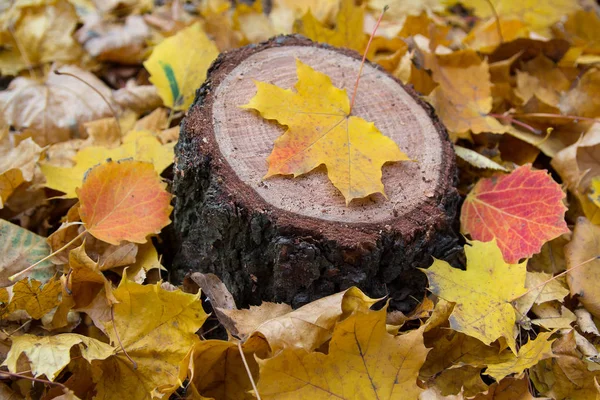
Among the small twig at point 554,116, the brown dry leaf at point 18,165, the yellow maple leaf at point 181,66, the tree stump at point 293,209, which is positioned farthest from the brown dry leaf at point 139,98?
the small twig at point 554,116

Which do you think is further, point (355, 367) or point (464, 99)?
point (464, 99)

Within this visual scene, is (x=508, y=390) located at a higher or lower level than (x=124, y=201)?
lower

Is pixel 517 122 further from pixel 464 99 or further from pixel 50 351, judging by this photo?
pixel 50 351

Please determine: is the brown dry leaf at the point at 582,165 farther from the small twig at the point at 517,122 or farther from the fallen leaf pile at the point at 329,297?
the small twig at the point at 517,122

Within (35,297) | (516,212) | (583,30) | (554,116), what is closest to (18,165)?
(35,297)

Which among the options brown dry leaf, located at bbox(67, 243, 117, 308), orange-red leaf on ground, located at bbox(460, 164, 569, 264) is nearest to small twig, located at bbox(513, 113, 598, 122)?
orange-red leaf on ground, located at bbox(460, 164, 569, 264)

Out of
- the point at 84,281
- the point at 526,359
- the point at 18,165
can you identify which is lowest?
the point at 526,359

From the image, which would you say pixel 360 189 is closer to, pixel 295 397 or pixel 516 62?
pixel 295 397
